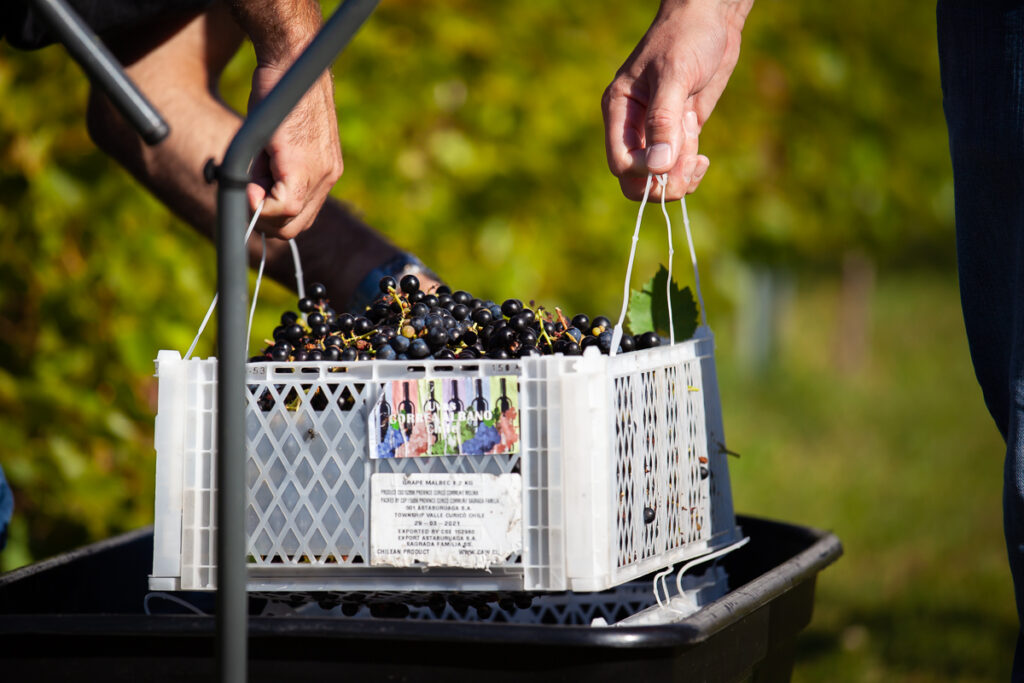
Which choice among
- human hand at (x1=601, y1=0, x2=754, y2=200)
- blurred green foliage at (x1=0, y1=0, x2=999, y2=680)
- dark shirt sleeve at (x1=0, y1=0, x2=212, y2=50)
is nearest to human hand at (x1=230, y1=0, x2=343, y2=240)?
human hand at (x1=601, y1=0, x2=754, y2=200)

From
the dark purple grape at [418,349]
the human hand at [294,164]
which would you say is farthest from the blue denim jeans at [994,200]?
the human hand at [294,164]

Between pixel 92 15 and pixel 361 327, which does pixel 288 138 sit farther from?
pixel 92 15

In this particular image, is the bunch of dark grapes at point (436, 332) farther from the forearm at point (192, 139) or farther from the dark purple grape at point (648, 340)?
the forearm at point (192, 139)

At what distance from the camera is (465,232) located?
274cm

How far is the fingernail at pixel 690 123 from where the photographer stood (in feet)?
4.33

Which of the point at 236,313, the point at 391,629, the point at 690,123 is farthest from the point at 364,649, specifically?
the point at 690,123

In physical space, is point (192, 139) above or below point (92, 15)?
below

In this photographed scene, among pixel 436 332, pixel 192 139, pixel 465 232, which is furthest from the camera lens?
pixel 465 232

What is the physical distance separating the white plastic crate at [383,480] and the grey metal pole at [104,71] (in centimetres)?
35

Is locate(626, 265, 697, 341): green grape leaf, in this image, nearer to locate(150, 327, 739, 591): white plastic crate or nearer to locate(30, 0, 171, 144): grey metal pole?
locate(150, 327, 739, 591): white plastic crate

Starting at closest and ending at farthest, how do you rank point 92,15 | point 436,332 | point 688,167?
point 436,332
point 688,167
point 92,15

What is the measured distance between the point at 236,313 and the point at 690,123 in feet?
2.31

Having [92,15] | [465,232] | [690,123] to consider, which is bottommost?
[690,123]

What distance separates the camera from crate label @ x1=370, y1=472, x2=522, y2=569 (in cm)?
110
